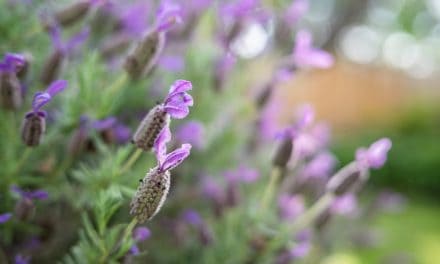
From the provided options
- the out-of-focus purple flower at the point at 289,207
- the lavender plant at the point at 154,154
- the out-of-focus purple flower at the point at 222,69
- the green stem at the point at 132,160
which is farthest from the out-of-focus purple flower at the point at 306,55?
the green stem at the point at 132,160

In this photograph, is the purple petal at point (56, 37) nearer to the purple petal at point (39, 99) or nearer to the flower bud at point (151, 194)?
the purple petal at point (39, 99)

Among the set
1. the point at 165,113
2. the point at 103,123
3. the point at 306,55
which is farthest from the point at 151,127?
the point at 306,55

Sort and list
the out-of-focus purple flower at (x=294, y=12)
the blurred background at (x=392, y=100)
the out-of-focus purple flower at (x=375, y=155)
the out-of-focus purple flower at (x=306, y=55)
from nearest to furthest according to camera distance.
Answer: the out-of-focus purple flower at (x=375, y=155)
the out-of-focus purple flower at (x=306, y=55)
the out-of-focus purple flower at (x=294, y=12)
the blurred background at (x=392, y=100)

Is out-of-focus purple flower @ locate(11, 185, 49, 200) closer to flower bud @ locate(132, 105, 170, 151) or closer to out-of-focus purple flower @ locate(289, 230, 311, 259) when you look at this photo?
flower bud @ locate(132, 105, 170, 151)

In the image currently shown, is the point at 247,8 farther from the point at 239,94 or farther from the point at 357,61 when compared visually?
the point at 357,61

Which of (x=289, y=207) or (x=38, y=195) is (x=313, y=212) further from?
(x=38, y=195)

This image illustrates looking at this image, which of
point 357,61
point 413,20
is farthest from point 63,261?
point 413,20
